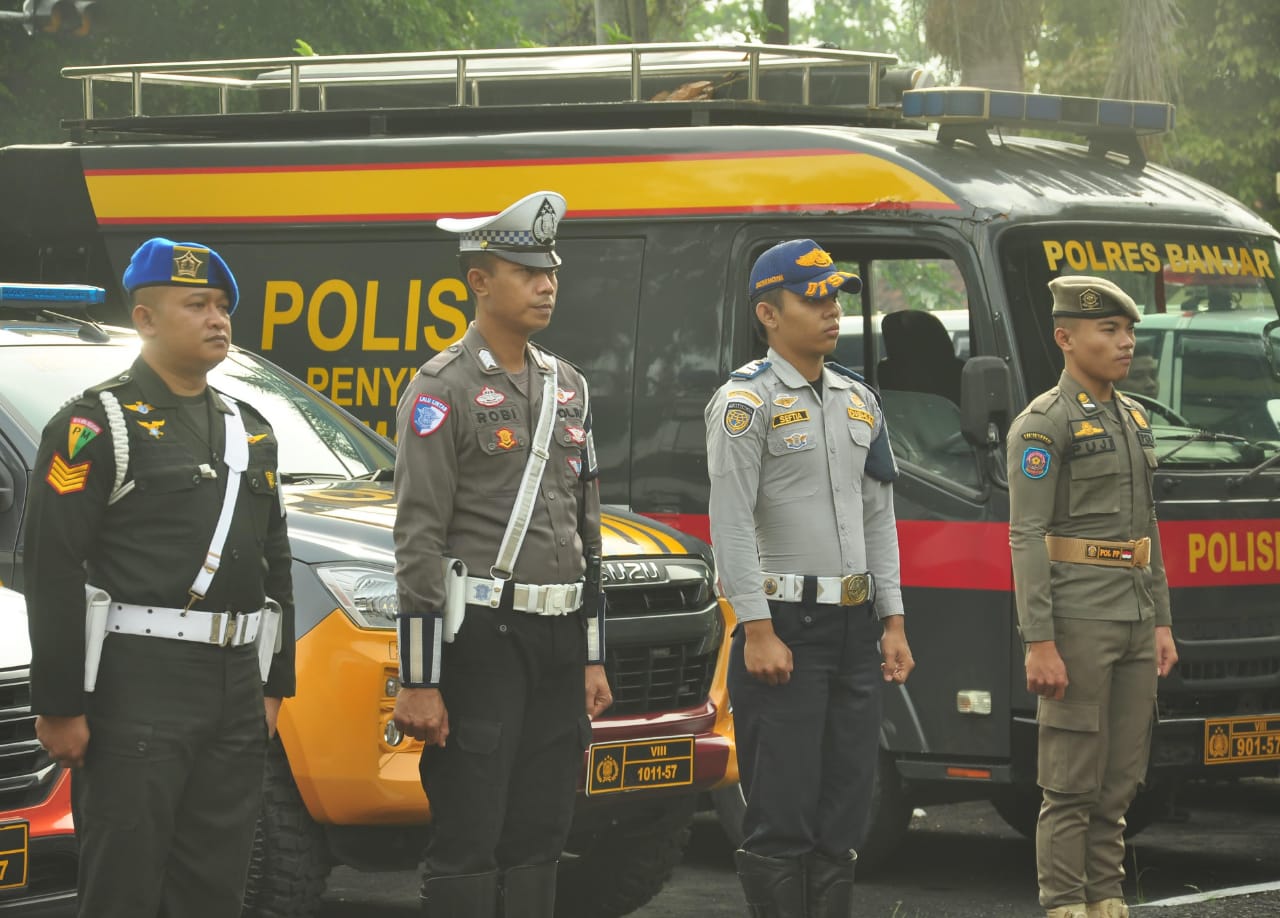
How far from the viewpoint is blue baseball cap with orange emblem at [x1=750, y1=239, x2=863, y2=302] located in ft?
19.0

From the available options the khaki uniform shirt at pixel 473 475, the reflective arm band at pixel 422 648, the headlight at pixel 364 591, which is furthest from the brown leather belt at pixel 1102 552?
the reflective arm band at pixel 422 648

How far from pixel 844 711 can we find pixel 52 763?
2.00 m

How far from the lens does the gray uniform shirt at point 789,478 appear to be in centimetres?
579

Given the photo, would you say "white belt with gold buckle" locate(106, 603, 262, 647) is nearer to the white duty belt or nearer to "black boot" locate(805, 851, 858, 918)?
the white duty belt

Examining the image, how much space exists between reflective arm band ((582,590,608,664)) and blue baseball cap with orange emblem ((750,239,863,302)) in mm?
998

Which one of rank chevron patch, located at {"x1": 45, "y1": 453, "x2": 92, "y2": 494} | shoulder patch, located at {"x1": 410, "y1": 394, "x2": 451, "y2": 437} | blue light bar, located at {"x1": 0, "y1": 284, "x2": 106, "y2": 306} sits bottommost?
rank chevron patch, located at {"x1": 45, "y1": 453, "x2": 92, "y2": 494}

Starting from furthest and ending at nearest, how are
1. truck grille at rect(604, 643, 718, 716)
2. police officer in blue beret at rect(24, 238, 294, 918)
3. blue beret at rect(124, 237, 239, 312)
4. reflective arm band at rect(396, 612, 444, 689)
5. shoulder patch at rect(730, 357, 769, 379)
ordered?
1. truck grille at rect(604, 643, 718, 716)
2. shoulder patch at rect(730, 357, 769, 379)
3. reflective arm band at rect(396, 612, 444, 689)
4. blue beret at rect(124, 237, 239, 312)
5. police officer in blue beret at rect(24, 238, 294, 918)

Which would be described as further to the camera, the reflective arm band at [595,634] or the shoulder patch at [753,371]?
the shoulder patch at [753,371]

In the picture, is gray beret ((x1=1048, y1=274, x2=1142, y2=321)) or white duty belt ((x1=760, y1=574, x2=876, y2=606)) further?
gray beret ((x1=1048, y1=274, x2=1142, y2=321))

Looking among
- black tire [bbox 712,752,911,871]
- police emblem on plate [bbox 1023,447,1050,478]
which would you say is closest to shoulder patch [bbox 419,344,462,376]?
police emblem on plate [bbox 1023,447,1050,478]

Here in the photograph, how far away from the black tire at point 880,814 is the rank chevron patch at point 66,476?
385 cm

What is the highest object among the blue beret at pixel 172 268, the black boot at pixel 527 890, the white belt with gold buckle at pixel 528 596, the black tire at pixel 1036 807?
the blue beret at pixel 172 268

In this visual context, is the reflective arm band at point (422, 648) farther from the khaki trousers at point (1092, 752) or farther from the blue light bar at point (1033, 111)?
the blue light bar at point (1033, 111)

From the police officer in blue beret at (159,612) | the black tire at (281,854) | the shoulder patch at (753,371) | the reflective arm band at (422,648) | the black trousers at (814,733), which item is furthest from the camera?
the black tire at (281,854)
